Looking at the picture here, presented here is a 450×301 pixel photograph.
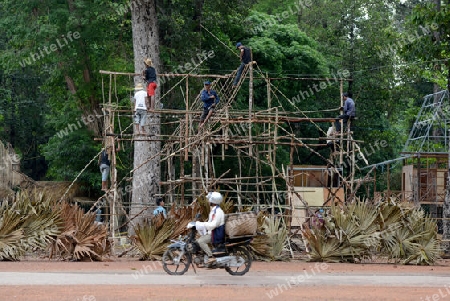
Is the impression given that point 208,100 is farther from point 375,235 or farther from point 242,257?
point 242,257

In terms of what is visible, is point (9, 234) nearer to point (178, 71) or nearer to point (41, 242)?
point (41, 242)

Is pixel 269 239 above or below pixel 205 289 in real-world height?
above

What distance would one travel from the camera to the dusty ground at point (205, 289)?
1420 centimetres

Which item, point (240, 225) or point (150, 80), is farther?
point (150, 80)

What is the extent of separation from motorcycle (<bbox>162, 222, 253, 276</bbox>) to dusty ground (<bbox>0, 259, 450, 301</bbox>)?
254 millimetres

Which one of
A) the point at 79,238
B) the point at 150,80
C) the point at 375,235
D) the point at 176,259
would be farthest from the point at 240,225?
the point at 150,80

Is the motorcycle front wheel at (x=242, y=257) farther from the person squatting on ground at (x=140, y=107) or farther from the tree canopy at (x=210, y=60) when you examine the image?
the tree canopy at (x=210, y=60)

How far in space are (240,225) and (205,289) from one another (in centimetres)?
282

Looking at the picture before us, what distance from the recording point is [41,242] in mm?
21078

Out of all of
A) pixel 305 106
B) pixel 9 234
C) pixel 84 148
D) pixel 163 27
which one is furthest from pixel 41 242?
pixel 305 106

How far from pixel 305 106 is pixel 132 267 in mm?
28559

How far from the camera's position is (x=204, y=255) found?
18.2 metres

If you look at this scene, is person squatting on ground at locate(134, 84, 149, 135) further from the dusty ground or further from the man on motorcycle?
the man on motorcycle

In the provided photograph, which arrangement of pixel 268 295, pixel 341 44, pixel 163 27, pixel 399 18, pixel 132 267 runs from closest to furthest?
pixel 268 295 < pixel 132 267 < pixel 163 27 < pixel 341 44 < pixel 399 18
